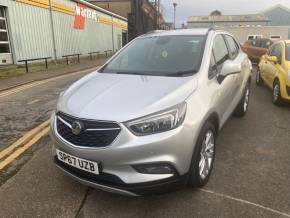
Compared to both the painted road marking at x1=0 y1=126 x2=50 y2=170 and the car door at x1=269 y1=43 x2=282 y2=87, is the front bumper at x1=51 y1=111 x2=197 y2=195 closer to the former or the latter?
the painted road marking at x1=0 y1=126 x2=50 y2=170

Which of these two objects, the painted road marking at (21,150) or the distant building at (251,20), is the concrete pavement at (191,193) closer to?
the painted road marking at (21,150)

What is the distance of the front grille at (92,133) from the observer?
2625mm

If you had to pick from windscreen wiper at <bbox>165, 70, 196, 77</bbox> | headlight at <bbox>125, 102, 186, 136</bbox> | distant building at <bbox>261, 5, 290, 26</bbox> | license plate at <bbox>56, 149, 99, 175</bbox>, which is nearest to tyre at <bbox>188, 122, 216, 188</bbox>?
headlight at <bbox>125, 102, 186, 136</bbox>

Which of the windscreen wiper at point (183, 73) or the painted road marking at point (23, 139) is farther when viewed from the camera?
the painted road marking at point (23, 139)

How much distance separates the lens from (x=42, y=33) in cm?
1803

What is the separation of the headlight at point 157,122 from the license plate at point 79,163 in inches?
20.4

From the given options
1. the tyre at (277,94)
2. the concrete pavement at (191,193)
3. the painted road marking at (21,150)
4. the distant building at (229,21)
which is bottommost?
the concrete pavement at (191,193)

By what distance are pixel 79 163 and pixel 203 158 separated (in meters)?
1.37

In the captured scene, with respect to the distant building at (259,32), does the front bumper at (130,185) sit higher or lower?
lower

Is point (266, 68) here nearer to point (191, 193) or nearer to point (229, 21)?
point (191, 193)

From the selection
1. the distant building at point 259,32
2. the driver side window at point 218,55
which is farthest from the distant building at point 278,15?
the driver side window at point 218,55

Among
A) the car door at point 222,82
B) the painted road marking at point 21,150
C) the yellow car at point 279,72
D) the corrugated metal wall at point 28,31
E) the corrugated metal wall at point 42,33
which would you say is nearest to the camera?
the car door at point 222,82

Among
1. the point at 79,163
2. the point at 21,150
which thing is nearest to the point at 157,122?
the point at 79,163

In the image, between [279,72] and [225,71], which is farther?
[279,72]
